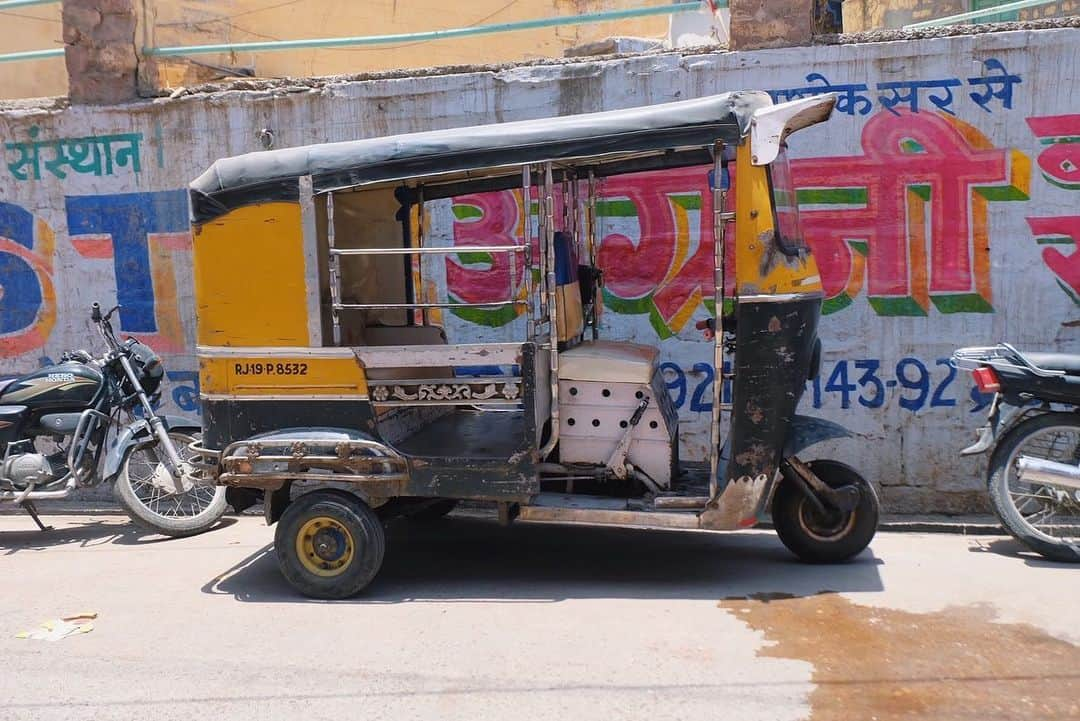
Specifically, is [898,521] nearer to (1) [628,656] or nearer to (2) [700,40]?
(1) [628,656]

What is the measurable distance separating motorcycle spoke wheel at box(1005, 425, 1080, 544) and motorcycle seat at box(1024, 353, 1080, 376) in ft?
0.98

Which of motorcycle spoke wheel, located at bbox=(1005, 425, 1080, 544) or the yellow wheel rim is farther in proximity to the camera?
motorcycle spoke wheel, located at bbox=(1005, 425, 1080, 544)

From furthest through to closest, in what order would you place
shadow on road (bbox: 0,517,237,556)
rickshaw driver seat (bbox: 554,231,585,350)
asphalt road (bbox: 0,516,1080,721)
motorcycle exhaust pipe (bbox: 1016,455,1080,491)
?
→ 1. shadow on road (bbox: 0,517,237,556)
2. motorcycle exhaust pipe (bbox: 1016,455,1080,491)
3. rickshaw driver seat (bbox: 554,231,585,350)
4. asphalt road (bbox: 0,516,1080,721)

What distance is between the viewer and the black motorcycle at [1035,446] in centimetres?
516

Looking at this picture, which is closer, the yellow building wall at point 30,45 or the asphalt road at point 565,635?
the asphalt road at point 565,635

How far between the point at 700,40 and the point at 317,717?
812cm

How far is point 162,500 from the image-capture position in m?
6.34

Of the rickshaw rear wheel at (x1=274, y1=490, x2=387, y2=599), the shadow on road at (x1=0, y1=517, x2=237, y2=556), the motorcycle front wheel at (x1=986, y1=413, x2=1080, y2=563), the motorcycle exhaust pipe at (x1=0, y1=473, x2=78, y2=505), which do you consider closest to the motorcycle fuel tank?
the motorcycle exhaust pipe at (x1=0, y1=473, x2=78, y2=505)

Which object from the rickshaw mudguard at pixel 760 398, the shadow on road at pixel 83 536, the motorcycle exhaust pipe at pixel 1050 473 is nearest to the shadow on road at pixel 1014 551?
the motorcycle exhaust pipe at pixel 1050 473

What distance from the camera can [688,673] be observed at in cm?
378

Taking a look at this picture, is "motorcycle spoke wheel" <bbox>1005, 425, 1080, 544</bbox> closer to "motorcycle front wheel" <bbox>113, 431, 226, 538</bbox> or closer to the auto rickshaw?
the auto rickshaw

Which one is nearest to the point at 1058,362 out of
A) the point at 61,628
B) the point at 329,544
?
the point at 329,544

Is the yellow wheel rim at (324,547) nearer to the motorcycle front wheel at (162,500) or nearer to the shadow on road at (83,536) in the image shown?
the motorcycle front wheel at (162,500)

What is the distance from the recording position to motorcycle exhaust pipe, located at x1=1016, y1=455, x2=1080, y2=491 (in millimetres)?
5125
